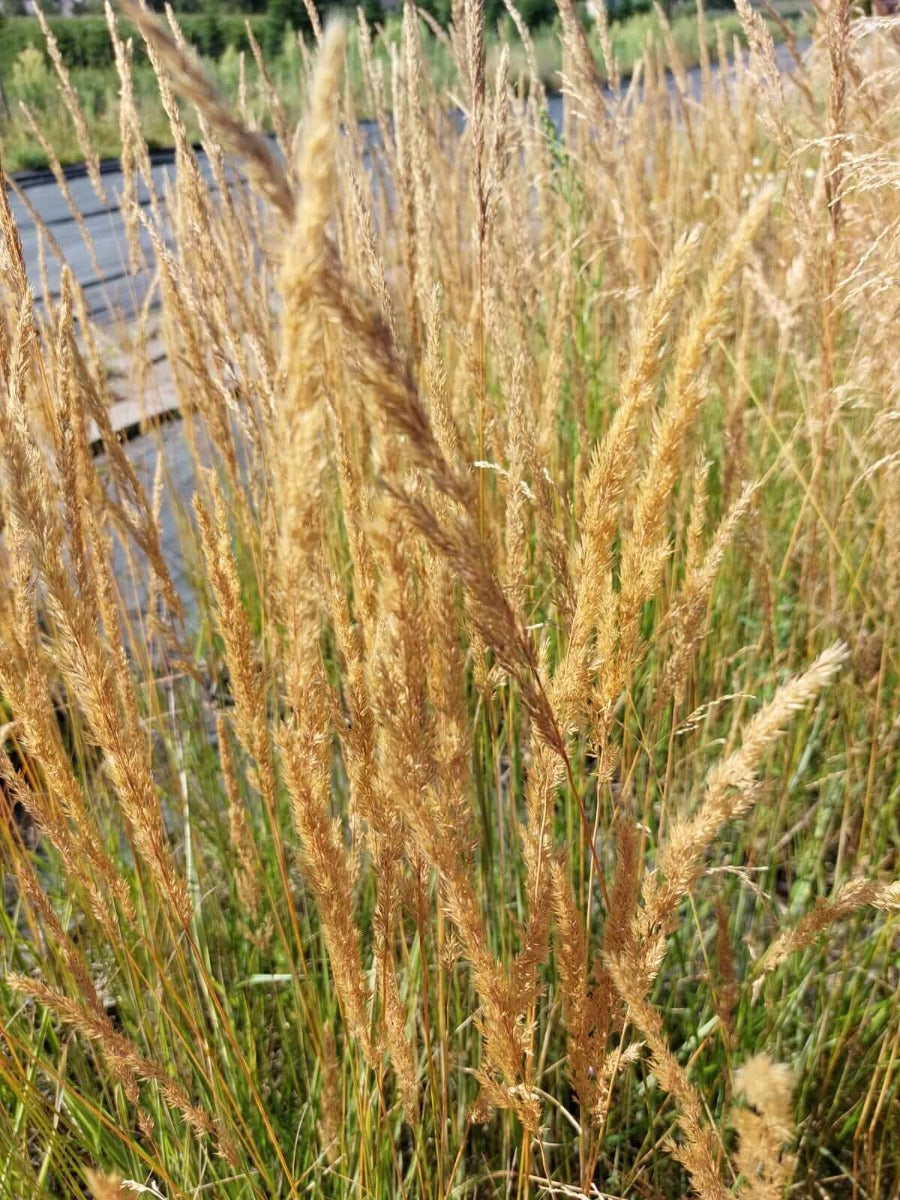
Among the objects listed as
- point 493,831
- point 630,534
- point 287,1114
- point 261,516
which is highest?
point 630,534

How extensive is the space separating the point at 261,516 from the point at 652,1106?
1.05 m

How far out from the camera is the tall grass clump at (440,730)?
71 cm

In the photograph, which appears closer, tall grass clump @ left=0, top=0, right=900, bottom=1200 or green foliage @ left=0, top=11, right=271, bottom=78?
tall grass clump @ left=0, top=0, right=900, bottom=1200

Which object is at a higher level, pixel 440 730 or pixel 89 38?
pixel 89 38

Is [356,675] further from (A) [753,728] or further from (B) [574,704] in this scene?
(A) [753,728]

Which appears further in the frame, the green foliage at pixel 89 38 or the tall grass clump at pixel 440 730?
the green foliage at pixel 89 38

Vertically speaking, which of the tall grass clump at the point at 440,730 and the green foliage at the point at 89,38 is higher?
the green foliage at the point at 89,38

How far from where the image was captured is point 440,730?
0.83 metres

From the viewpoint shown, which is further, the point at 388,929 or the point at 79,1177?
the point at 79,1177

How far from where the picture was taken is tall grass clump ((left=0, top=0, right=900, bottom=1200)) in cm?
71

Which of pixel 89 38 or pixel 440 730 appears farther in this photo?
pixel 89 38

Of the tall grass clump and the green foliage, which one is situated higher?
the green foliage

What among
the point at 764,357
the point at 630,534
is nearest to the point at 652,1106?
the point at 630,534

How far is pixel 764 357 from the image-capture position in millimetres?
3139
